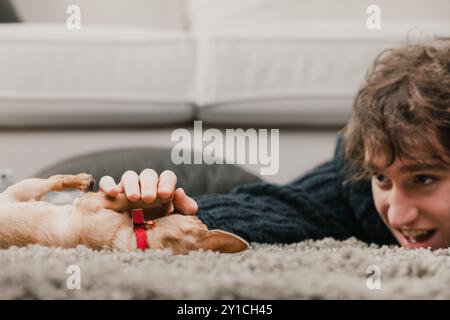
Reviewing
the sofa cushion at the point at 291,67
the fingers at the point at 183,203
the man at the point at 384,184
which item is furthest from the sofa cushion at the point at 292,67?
the fingers at the point at 183,203

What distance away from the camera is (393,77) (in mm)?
593

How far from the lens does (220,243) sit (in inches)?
13.7

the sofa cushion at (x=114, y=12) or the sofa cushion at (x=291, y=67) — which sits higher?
the sofa cushion at (x=114, y=12)

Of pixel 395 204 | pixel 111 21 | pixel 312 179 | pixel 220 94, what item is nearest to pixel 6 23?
pixel 111 21

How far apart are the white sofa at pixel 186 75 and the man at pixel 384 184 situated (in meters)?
0.10

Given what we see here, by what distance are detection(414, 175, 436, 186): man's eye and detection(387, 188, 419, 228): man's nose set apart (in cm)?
1

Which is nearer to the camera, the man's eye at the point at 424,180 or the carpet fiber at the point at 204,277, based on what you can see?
the carpet fiber at the point at 204,277

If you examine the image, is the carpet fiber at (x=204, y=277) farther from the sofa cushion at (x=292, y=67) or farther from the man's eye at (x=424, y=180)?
the sofa cushion at (x=292, y=67)

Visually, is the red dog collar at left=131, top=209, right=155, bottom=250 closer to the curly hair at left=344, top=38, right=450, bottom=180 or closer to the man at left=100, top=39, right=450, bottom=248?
the man at left=100, top=39, right=450, bottom=248

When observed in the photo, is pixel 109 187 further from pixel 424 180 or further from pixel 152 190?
pixel 424 180

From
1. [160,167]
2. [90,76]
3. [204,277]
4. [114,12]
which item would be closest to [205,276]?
[204,277]

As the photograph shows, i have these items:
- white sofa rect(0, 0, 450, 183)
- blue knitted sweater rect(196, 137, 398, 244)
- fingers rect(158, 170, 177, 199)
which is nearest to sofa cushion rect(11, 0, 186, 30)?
white sofa rect(0, 0, 450, 183)

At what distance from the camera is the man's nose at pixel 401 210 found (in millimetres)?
503
